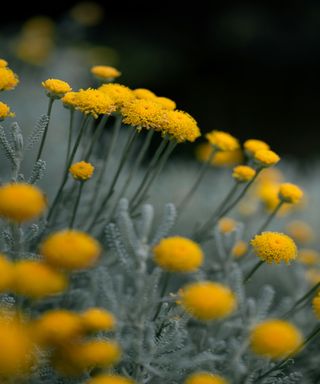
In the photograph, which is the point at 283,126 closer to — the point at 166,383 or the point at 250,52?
the point at 250,52

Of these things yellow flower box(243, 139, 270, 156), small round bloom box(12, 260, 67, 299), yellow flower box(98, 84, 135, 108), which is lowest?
small round bloom box(12, 260, 67, 299)

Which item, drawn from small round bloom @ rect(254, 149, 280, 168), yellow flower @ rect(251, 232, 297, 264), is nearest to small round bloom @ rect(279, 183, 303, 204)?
small round bloom @ rect(254, 149, 280, 168)

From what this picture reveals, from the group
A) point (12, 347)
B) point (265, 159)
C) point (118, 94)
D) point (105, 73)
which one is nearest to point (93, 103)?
point (118, 94)

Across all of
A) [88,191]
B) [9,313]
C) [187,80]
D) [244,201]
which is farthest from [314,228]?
[187,80]

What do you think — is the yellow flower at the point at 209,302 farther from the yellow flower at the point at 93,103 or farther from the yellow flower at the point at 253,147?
the yellow flower at the point at 253,147

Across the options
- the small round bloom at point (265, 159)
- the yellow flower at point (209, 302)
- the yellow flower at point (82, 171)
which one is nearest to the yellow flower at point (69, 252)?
the yellow flower at point (209, 302)

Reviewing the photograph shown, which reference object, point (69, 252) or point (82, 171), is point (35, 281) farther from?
point (82, 171)

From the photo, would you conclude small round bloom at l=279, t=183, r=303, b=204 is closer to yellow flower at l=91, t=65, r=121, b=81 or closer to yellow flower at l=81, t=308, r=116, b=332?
yellow flower at l=91, t=65, r=121, b=81
